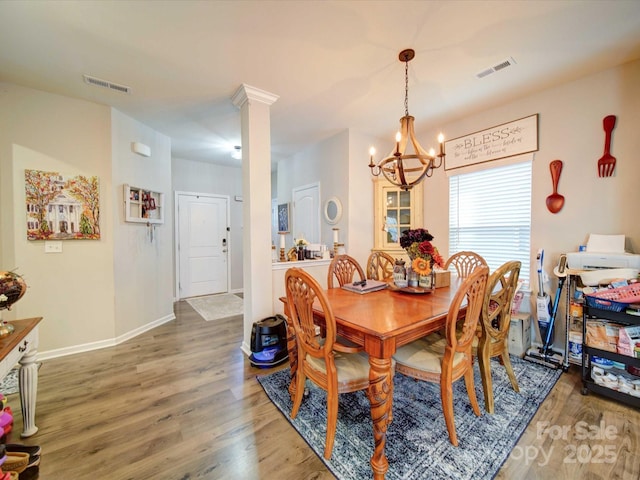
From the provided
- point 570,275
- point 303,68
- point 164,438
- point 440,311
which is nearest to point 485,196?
point 570,275

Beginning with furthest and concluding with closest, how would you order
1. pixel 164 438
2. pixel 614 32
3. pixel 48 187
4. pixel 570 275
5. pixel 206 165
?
pixel 206 165
pixel 48 187
pixel 570 275
pixel 614 32
pixel 164 438

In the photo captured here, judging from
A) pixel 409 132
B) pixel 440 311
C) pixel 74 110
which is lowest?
pixel 440 311

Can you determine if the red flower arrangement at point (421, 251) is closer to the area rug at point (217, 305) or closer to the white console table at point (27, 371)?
the white console table at point (27, 371)

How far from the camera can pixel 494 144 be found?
9.98ft

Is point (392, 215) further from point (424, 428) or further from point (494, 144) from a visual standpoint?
point (424, 428)

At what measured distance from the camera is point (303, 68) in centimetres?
233

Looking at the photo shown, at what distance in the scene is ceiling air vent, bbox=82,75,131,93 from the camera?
2.43m

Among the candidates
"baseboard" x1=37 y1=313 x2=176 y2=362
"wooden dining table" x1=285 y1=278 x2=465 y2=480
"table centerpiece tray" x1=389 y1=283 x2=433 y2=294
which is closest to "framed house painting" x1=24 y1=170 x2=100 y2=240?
"baseboard" x1=37 y1=313 x2=176 y2=362

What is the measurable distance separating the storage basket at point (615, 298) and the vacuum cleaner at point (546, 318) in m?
0.43

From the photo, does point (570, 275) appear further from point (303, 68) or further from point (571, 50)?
point (303, 68)

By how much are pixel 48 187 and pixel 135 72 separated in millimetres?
1536

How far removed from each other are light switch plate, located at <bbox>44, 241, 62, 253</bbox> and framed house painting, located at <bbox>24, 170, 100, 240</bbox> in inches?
2.2

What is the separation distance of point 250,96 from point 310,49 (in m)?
0.85

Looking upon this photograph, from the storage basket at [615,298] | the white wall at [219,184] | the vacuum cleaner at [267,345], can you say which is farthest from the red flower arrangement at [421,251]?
the white wall at [219,184]
